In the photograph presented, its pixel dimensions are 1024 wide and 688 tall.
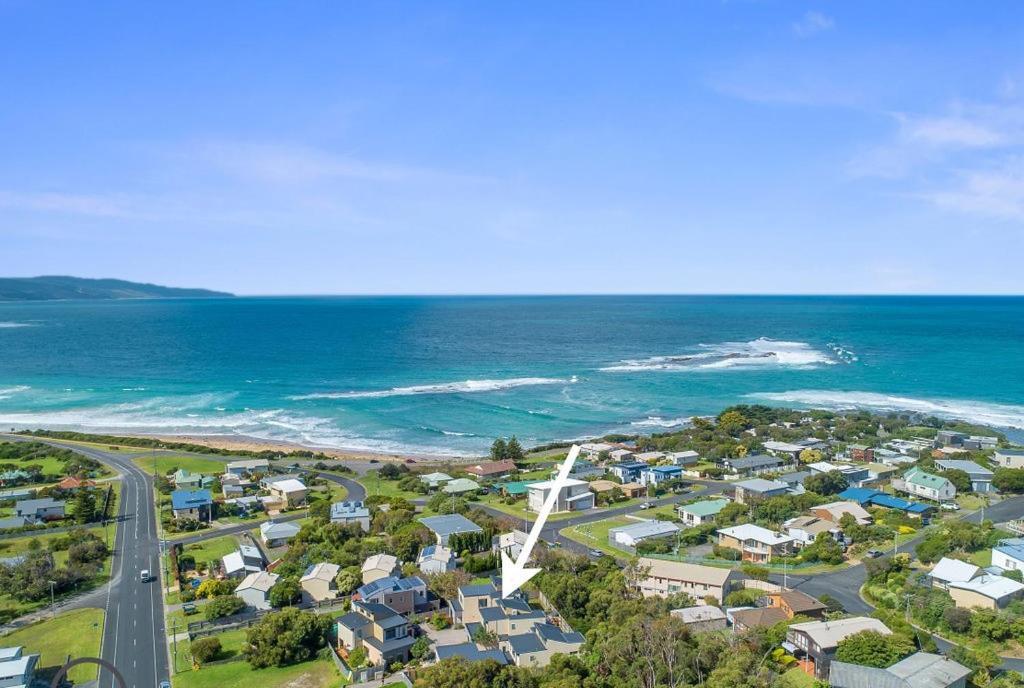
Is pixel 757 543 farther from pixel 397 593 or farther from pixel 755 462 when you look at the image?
pixel 755 462

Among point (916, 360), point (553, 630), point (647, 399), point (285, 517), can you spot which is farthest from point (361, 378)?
point (916, 360)

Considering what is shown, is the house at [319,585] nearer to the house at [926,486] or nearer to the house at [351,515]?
the house at [351,515]

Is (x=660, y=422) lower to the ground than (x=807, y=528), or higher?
lower

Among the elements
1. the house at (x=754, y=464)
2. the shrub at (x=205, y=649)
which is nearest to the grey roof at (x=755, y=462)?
the house at (x=754, y=464)

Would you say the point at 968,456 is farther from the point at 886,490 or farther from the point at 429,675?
the point at 429,675

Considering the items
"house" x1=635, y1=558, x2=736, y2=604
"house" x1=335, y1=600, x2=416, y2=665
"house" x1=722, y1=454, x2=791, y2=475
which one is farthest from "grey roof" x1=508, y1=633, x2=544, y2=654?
"house" x1=722, y1=454, x2=791, y2=475

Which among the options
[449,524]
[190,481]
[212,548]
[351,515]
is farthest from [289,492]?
[449,524]

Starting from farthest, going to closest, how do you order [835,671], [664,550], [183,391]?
[183,391]
[664,550]
[835,671]
